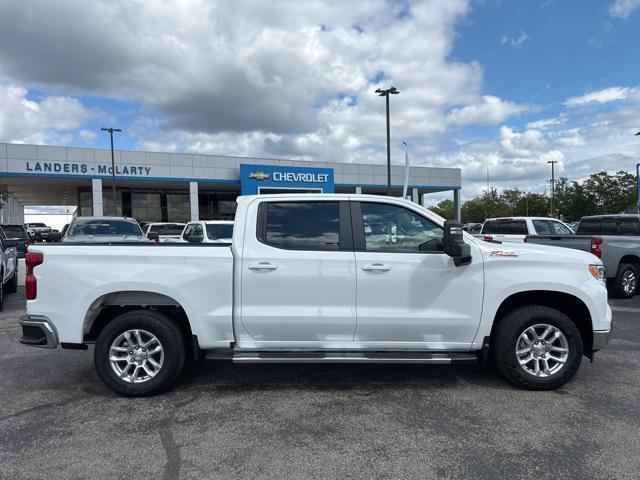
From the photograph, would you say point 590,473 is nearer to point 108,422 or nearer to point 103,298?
point 108,422

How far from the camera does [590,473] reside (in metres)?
3.07

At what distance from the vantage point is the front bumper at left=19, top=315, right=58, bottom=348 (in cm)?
433

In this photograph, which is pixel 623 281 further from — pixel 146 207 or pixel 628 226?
pixel 146 207

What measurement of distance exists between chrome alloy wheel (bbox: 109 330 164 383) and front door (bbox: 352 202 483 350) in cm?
193

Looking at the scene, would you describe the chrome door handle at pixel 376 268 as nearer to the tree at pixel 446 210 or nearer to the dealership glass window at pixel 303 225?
the dealership glass window at pixel 303 225

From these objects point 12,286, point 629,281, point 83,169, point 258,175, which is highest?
point 83,169

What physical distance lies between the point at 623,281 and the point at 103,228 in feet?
39.5

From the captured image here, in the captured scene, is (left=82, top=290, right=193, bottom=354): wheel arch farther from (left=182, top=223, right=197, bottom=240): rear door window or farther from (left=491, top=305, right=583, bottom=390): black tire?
(left=182, top=223, right=197, bottom=240): rear door window

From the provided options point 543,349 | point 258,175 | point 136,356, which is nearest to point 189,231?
point 136,356

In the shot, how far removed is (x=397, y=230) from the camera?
4.52 meters

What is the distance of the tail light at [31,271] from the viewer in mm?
4289

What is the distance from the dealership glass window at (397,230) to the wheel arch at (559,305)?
94 cm

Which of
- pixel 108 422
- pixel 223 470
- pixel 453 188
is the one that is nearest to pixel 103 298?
pixel 108 422

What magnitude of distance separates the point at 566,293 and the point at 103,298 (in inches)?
174
